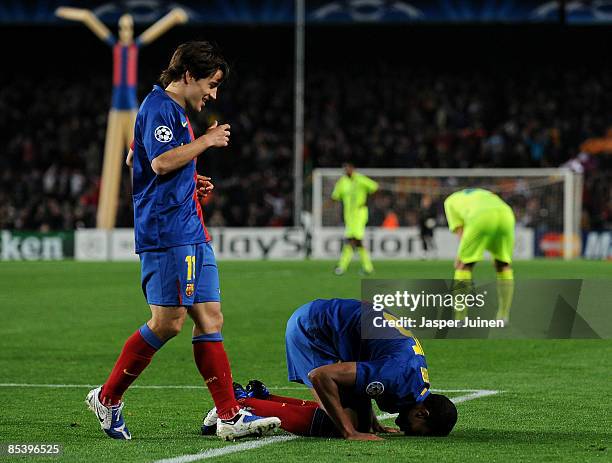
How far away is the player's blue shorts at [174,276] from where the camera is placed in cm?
666

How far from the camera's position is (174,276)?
666cm

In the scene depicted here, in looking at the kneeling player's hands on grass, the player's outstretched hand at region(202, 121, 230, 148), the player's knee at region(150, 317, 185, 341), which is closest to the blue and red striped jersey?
the player's outstretched hand at region(202, 121, 230, 148)

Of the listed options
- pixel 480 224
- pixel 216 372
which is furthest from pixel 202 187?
pixel 480 224

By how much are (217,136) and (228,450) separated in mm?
1614

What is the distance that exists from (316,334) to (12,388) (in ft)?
10.7

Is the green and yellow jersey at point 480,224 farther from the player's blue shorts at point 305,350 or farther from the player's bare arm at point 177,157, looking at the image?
the player's bare arm at point 177,157

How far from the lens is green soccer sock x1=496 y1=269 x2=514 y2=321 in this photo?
14.0 meters

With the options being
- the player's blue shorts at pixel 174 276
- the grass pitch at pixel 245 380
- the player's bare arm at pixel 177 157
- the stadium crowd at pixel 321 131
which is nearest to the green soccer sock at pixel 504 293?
the grass pitch at pixel 245 380

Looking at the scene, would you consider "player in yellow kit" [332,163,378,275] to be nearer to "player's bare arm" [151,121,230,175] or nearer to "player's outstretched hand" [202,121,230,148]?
"player's outstretched hand" [202,121,230,148]

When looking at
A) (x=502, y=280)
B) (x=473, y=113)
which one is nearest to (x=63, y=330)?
(x=502, y=280)

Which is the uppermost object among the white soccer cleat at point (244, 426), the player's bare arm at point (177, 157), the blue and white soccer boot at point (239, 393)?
the player's bare arm at point (177, 157)

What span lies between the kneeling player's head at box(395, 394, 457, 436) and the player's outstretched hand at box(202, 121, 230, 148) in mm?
1681

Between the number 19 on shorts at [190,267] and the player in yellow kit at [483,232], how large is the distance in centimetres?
752

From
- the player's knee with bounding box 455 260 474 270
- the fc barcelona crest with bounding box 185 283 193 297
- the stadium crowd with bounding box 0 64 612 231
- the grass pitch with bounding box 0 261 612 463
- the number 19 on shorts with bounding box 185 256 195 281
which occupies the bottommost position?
the grass pitch with bounding box 0 261 612 463
